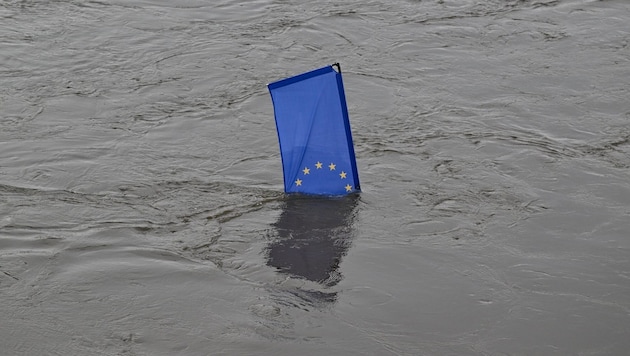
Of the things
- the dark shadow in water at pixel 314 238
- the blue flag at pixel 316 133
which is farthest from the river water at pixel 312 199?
the blue flag at pixel 316 133

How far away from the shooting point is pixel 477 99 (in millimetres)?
8984

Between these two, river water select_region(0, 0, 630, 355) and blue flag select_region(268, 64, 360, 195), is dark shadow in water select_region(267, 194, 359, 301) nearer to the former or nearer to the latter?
river water select_region(0, 0, 630, 355)

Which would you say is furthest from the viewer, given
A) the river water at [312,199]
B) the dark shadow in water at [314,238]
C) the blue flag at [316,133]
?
the blue flag at [316,133]

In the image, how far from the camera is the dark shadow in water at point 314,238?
624 centimetres

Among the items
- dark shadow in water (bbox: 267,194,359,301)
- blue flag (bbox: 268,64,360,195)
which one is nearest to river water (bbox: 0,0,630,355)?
dark shadow in water (bbox: 267,194,359,301)

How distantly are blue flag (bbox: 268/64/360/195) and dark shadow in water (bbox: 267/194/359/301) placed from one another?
144 mm

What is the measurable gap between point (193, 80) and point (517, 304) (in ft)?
15.2

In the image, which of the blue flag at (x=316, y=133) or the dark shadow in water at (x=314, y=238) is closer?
the dark shadow in water at (x=314, y=238)

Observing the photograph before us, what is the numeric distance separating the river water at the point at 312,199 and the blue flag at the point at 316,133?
19 cm

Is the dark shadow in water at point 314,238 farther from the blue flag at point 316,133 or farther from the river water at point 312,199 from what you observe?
the blue flag at point 316,133

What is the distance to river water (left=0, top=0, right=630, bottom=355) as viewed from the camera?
5.63 m

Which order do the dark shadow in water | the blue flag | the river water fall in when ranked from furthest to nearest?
1. the blue flag
2. the dark shadow in water
3. the river water

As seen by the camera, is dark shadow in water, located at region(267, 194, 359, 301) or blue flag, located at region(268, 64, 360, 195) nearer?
dark shadow in water, located at region(267, 194, 359, 301)

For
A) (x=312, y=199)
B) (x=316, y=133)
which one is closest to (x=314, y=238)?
(x=312, y=199)
